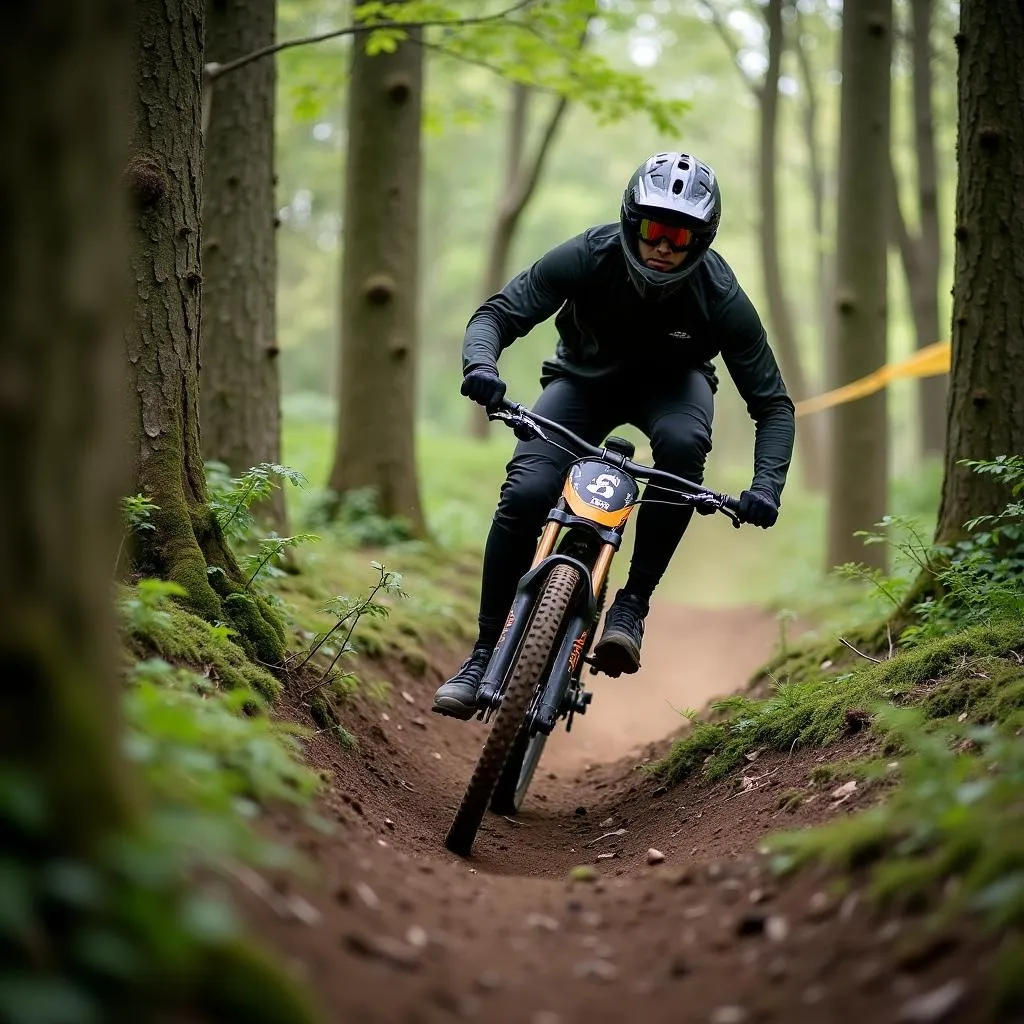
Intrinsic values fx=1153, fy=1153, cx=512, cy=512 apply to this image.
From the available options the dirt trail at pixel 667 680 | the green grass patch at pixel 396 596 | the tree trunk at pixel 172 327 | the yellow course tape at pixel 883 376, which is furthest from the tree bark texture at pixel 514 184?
the tree trunk at pixel 172 327

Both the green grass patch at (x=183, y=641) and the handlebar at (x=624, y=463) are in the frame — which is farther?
the handlebar at (x=624, y=463)

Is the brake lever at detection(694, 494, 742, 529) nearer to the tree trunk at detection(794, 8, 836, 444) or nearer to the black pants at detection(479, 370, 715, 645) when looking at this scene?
the black pants at detection(479, 370, 715, 645)

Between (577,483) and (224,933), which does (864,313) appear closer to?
(577,483)

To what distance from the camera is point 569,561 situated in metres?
4.66

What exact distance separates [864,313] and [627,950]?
374 inches

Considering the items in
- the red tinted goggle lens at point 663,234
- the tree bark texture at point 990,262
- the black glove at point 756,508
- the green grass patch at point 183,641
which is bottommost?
the green grass patch at point 183,641

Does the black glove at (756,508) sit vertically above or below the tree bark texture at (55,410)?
above

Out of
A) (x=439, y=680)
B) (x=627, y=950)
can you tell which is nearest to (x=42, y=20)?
(x=627, y=950)

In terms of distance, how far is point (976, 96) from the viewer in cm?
583

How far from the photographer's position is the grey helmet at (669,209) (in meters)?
4.70

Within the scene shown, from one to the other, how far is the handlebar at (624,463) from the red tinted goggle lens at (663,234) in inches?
34.2

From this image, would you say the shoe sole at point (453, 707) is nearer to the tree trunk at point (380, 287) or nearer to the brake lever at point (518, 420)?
the brake lever at point (518, 420)

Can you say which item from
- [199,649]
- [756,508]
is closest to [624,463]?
[756,508]

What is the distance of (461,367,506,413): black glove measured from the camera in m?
4.63
